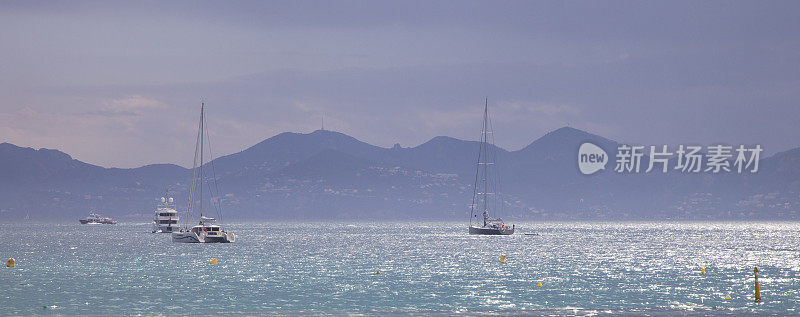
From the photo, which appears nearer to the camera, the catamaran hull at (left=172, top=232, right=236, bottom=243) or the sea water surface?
the sea water surface

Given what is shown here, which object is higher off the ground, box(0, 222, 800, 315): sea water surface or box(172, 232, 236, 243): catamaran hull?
box(172, 232, 236, 243): catamaran hull

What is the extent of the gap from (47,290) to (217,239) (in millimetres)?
85116

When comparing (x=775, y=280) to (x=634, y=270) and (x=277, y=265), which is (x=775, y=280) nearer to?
(x=634, y=270)

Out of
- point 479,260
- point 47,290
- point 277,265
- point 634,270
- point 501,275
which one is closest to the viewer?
point 47,290

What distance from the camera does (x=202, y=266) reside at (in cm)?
9156

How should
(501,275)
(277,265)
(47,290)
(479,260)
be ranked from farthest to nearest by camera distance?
(479,260)
(277,265)
(501,275)
(47,290)

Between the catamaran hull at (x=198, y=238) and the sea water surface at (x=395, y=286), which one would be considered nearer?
the sea water surface at (x=395, y=286)

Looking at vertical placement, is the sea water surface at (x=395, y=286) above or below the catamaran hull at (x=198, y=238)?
below

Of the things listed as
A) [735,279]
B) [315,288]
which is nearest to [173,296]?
[315,288]

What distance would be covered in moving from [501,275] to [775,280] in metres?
22.1

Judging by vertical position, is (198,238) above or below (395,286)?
above

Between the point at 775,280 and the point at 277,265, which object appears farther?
the point at 277,265

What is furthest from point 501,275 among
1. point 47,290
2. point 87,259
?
point 87,259

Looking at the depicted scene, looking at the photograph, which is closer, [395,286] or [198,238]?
[395,286]
